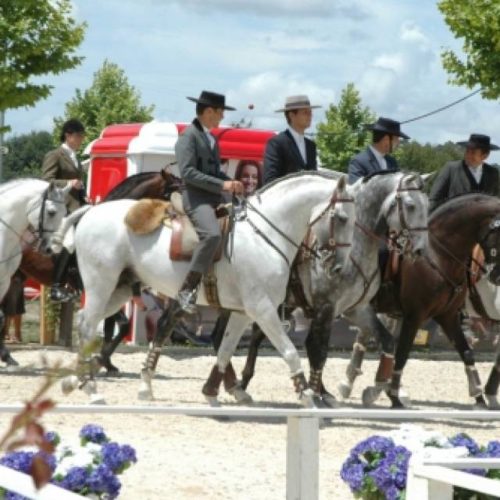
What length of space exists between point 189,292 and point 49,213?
129 inches

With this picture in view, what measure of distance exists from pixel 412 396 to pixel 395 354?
6.01ft

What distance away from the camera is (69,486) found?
6770 millimetres

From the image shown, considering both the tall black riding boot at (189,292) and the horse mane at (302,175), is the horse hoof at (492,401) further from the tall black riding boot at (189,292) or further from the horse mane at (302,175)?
the tall black riding boot at (189,292)

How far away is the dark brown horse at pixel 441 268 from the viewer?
42.6 feet

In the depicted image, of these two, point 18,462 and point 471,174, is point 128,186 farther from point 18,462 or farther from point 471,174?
point 18,462

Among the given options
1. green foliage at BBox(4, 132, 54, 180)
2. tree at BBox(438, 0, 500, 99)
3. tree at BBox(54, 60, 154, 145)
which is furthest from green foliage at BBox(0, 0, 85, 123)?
green foliage at BBox(4, 132, 54, 180)

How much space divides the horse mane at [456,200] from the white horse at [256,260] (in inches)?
73.0

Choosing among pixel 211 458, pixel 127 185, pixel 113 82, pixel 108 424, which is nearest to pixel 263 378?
pixel 127 185

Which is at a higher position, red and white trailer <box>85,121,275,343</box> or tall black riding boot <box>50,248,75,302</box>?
red and white trailer <box>85,121,275,343</box>

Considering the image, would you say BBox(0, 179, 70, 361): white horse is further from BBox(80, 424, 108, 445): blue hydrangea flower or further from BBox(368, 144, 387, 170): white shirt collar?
BBox(80, 424, 108, 445): blue hydrangea flower

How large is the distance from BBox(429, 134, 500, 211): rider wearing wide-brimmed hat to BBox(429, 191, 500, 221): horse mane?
1.17 meters

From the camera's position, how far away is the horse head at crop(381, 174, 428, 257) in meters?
12.1

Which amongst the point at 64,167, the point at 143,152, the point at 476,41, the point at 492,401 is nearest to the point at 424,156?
the point at 476,41

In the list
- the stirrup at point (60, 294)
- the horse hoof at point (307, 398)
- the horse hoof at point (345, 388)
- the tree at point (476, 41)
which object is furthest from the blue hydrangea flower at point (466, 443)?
the tree at point (476, 41)
